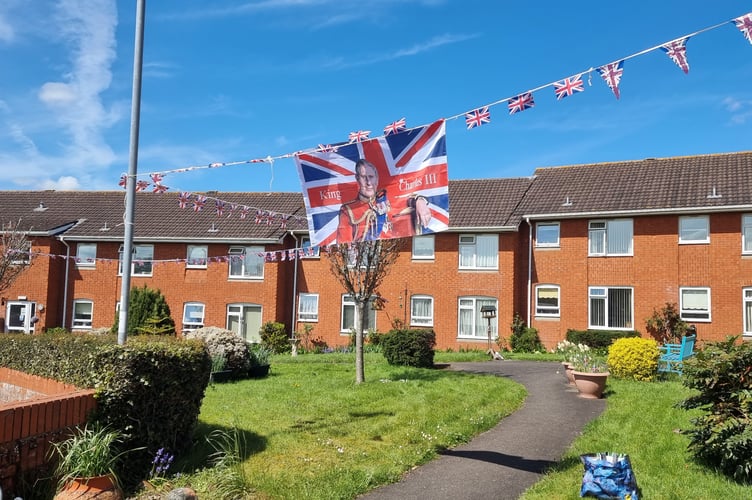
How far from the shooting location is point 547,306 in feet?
84.2

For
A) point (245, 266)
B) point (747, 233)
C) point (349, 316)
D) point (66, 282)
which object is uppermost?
point (747, 233)

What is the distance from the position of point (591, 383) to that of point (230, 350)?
26.9 feet

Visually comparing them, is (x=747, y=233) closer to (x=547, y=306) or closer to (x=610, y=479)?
(x=547, y=306)

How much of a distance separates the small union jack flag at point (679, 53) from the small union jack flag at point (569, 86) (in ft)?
3.19

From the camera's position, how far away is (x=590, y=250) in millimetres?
25016

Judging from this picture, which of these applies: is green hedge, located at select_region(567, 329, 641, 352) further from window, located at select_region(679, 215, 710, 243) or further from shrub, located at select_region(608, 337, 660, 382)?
shrub, located at select_region(608, 337, 660, 382)

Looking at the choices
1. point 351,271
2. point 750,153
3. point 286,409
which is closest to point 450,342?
point 351,271

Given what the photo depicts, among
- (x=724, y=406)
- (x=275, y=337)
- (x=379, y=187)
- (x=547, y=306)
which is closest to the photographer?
(x=724, y=406)

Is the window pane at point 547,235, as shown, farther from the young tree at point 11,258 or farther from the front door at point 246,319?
the young tree at point 11,258

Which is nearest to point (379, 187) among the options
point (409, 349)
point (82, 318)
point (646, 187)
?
point (409, 349)

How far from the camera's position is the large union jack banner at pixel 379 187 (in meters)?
7.73

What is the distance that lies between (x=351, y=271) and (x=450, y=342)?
13.2 metres

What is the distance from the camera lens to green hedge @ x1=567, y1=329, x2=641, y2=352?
76.3 feet

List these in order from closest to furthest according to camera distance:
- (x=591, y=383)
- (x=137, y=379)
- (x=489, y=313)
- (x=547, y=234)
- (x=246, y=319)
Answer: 1. (x=137, y=379)
2. (x=591, y=383)
3. (x=489, y=313)
4. (x=547, y=234)
5. (x=246, y=319)
